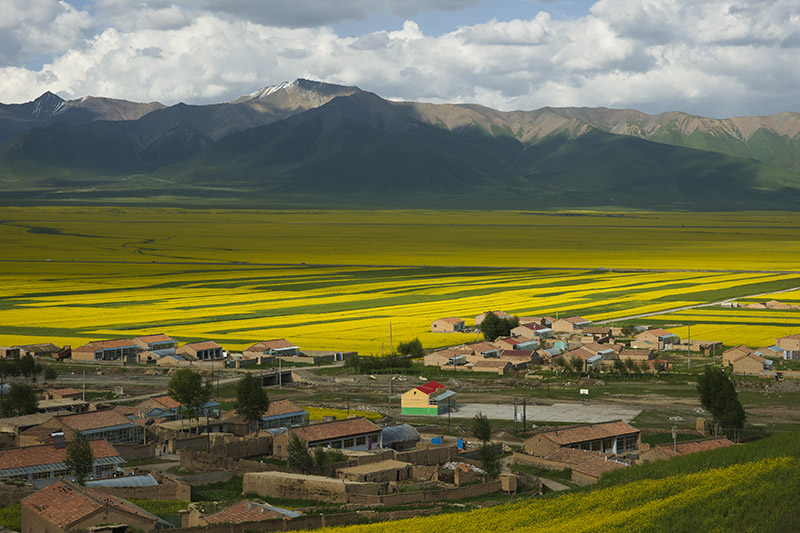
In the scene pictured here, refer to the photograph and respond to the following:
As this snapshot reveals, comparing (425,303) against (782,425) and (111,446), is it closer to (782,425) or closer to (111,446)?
(782,425)

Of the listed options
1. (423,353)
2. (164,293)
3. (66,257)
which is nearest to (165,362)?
(423,353)

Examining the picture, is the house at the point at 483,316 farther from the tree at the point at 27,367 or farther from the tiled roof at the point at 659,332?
the tree at the point at 27,367

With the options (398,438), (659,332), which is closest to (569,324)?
(659,332)

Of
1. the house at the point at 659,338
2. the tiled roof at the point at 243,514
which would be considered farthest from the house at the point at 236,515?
the house at the point at 659,338

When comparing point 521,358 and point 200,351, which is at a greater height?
point 200,351

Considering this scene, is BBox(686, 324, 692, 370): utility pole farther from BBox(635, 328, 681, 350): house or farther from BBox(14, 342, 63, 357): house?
BBox(14, 342, 63, 357): house

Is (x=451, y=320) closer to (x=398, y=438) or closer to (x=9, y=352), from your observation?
(x=9, y=352)
